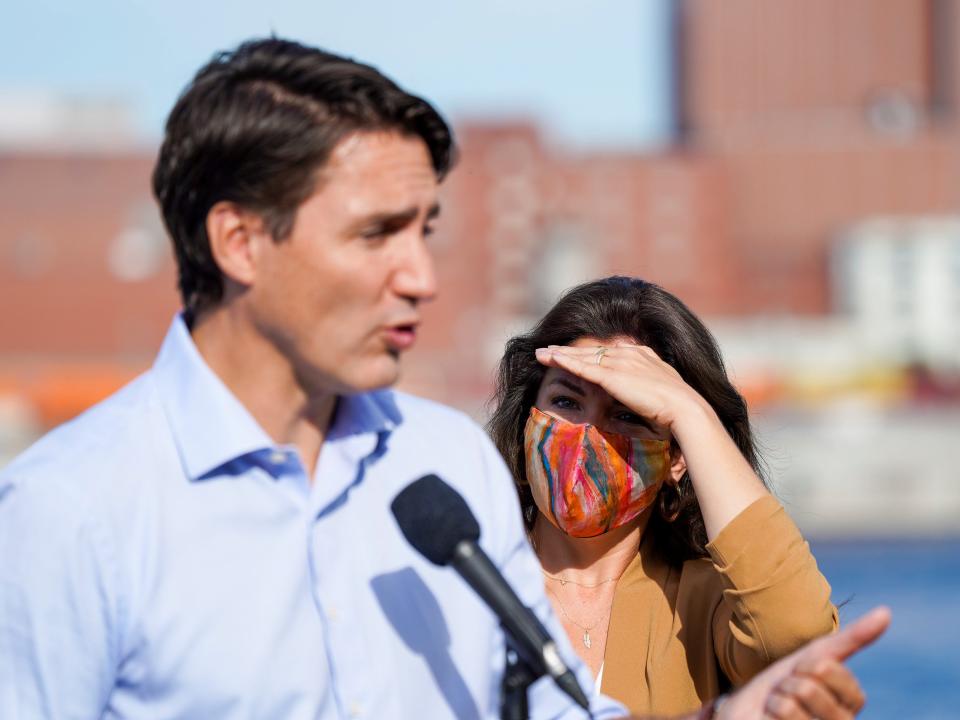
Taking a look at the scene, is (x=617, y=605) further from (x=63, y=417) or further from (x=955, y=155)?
(x=955, y=155)

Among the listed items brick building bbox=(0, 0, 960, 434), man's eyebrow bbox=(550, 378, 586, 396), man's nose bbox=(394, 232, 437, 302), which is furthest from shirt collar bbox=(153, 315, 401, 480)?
brick building bbox=(0, 0, 960, 434)

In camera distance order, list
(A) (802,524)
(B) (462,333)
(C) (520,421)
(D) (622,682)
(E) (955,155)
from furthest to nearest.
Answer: (E) (955,155)
(B) (462,333)
(A) (802,524)
(C) (520,421)
(D) (622,682)

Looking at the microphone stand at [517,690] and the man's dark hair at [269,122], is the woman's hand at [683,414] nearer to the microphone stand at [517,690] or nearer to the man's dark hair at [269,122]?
the microphone stand at [517,690]

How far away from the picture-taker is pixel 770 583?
2.03m

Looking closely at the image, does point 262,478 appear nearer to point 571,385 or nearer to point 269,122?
point 269,122

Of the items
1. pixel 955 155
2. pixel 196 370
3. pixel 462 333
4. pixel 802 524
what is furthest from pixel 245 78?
pixel 955 155

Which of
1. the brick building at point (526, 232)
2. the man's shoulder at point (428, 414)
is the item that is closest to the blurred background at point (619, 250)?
the brick building at point (526, 232)

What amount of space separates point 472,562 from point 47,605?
18.9 inches

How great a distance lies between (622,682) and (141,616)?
1145mm

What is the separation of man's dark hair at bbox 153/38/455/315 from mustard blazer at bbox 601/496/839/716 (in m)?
0.94

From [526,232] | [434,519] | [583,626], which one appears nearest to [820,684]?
[434,519]

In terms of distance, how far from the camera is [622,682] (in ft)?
7.58

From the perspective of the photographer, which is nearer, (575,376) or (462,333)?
(575,376)

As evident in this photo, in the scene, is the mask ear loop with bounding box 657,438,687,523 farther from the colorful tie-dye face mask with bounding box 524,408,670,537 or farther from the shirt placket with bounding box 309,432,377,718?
the shirt placket with bounding box 309,432,377,718
